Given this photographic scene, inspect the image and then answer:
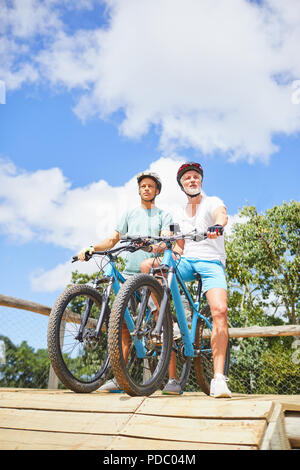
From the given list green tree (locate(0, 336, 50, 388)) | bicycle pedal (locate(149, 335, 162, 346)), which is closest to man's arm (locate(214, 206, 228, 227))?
bicycle pedal (locate(149, 335, 162, 346))

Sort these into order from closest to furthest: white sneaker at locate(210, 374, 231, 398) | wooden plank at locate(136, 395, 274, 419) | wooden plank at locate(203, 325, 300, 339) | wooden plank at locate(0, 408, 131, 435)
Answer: wooden plank at locate(136, 395, 274, 419)
wooden plank at locate(0, 408, 131, 435)
white sneaker at locate(210, 374, 231, 398)
wooden plank at locate(203, 325, 300, 339)

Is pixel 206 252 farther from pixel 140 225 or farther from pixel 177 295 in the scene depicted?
pixel 140 225

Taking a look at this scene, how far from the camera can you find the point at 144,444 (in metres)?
1.73

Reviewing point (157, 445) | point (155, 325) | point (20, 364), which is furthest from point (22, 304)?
point (20, 364)

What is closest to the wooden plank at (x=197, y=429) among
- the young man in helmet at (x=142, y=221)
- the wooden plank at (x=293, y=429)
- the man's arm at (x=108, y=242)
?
the wooden plank at (x=293, y=429)

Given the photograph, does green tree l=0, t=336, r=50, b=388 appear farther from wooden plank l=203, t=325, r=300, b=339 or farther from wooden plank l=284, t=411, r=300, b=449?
wooden plank l=284, t=411, r=300, b=449

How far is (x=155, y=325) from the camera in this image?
2766mm

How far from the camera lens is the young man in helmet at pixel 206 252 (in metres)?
2.84

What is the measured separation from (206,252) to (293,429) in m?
1.49

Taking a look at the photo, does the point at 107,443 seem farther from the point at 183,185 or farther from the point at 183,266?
the point at 183,185

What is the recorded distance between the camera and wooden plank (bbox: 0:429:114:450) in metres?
1.79

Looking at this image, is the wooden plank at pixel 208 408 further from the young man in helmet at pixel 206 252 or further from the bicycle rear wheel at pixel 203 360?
the bicycle rear wheel at pixel 203 360

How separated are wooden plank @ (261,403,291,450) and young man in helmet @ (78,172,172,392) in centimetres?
187
